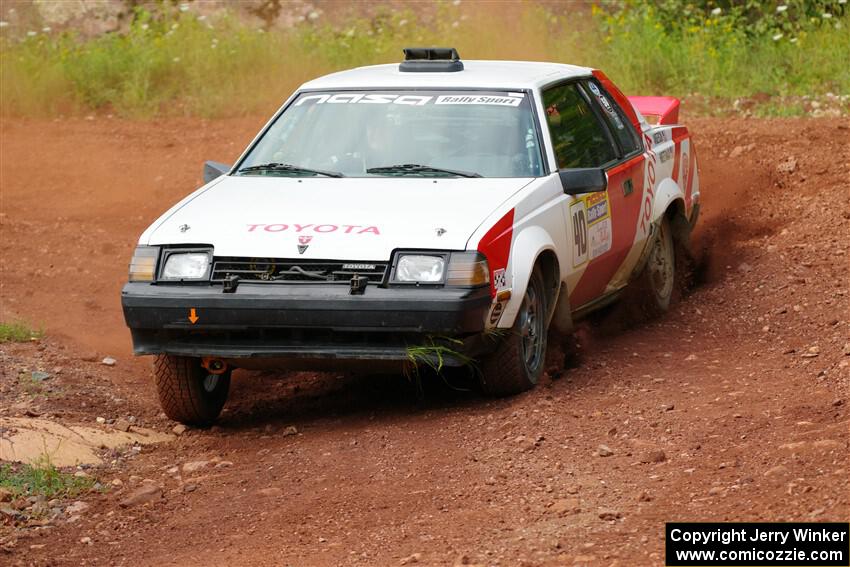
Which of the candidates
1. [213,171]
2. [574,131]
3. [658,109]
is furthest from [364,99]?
[658,109]

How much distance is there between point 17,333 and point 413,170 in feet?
9.50

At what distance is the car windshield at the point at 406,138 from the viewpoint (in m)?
6.83

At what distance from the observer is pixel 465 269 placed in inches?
231

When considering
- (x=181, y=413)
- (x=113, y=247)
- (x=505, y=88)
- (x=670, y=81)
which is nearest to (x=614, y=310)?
(x=505, y=88)

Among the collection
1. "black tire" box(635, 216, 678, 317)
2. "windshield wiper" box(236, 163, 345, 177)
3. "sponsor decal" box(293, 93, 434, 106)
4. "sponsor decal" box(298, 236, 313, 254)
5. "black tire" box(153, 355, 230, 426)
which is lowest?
"black tire" box(635, 216, 678, 317)

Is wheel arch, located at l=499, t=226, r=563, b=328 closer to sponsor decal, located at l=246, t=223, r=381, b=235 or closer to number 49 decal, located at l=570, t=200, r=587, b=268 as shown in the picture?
number 49 decal, located at l=570, t=200, r=587, b=268

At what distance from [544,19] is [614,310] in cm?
778

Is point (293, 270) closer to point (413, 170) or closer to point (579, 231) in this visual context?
point (413, 170)

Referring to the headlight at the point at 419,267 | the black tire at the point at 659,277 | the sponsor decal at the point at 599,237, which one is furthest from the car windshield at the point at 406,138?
the black tire at the point at 659,277

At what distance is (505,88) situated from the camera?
7.14 m

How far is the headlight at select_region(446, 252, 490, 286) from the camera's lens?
586 cm

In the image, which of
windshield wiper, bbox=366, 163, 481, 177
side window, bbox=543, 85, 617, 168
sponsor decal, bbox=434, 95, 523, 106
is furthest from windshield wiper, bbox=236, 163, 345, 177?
side window, bbox=543, 85, 617, 168

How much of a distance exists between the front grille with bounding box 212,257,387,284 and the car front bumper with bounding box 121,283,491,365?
45 mm

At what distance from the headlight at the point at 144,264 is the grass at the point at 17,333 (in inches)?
86.5
